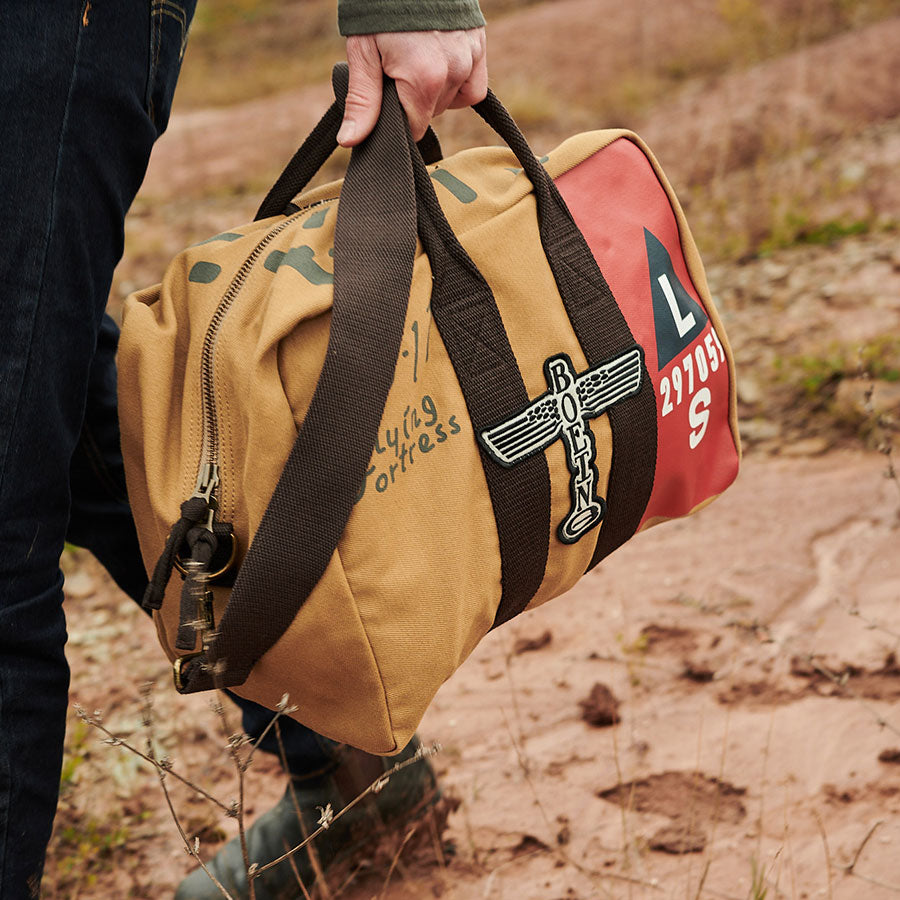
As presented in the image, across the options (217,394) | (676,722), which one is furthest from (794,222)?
(217,394)

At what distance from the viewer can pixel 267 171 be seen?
7.01 meters

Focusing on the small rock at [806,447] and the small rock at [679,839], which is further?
the small rock at [806,447]

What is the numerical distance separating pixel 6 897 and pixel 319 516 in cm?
64

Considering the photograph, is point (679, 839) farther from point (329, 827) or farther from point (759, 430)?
point (759, 430)

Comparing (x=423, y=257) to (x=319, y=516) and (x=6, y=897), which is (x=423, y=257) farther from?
(x=6, y=897)

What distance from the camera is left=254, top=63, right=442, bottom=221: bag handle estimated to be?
1430 millimetres

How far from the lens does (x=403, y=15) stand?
51.3 inches

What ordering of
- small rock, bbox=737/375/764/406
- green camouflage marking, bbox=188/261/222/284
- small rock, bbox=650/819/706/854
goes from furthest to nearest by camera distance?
small rock, bbox=737/375/764/406 → small rock, bbox=650/819/706/854 → green camouflage marking, bbox=188/261/222/284

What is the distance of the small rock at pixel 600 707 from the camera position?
6.86 feet

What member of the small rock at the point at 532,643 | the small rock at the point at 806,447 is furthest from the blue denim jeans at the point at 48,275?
the small rock at the point at 806,447

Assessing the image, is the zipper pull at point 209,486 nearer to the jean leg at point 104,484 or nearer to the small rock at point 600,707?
the jean leg at point 104,484

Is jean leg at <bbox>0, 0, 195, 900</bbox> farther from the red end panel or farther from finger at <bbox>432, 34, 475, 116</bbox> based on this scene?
the red end panel

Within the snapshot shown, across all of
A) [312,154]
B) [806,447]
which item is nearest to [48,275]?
[312,154]

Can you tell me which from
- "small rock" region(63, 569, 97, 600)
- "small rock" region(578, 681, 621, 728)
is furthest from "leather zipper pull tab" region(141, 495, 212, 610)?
"small rock" region(63, 569, 97, 600)
